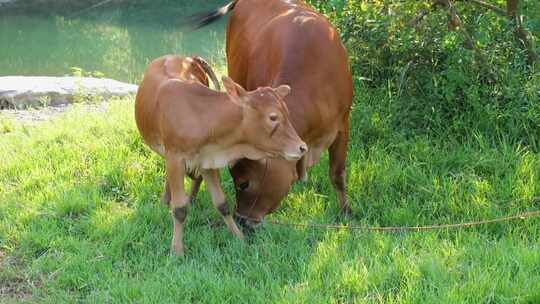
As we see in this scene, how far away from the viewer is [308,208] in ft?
16.6

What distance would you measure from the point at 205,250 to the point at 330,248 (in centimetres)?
74

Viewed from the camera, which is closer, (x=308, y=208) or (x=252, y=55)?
(x=308, y=208)

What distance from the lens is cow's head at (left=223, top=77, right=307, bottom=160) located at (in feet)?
13.2

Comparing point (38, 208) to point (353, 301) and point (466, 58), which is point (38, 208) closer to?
point (353, 301)

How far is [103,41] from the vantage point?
16.9 metres

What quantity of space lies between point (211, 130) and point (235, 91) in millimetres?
253

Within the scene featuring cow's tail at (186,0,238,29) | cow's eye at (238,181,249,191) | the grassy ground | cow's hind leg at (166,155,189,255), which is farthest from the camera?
cow's tail at (186,0,238,29)

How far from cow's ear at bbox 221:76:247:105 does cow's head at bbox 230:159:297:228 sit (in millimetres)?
450

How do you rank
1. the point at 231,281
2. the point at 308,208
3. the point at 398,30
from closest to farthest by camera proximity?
the point at 231,281 → the point at 308,208 → the point at 398,30

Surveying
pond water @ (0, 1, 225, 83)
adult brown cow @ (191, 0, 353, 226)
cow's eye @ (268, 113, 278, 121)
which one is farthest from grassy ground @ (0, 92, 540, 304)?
pond water @ (0, 1, 225, 83)

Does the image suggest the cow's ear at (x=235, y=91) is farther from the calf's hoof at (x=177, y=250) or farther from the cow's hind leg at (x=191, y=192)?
the cow's hind leg at (x=191, y=192)

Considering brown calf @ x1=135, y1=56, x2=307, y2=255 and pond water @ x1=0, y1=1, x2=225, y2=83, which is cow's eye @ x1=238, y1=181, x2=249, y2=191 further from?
pond water @ x1=0, y1=1, x2=225, y2=83

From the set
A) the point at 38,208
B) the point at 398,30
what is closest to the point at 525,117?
the point at 398,30

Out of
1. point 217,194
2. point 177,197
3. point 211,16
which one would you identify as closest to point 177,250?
point 177,197
